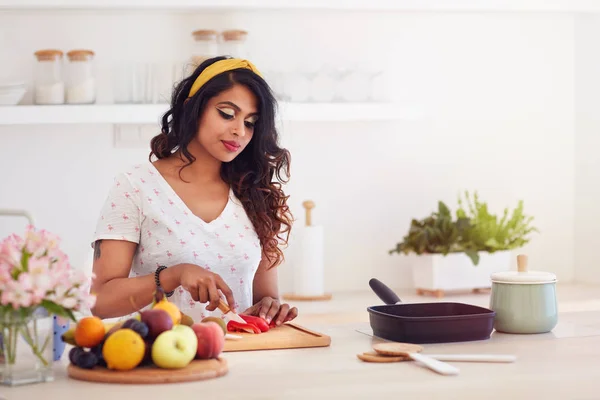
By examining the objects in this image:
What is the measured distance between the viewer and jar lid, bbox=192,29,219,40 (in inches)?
136

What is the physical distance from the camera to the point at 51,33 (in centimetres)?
350

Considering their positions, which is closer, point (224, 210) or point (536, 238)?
point (224, 210)

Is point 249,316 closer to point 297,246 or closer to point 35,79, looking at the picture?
point 297,246

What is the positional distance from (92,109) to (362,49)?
3.75ft

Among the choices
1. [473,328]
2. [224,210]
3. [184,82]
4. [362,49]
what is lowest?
[473,328]

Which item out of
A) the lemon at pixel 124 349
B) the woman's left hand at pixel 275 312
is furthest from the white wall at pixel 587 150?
the lemon at pixel 124 349

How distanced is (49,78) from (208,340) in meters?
2.17

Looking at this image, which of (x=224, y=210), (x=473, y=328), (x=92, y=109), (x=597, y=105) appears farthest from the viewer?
(x=597, y=105)

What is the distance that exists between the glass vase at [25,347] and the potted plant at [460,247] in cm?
227

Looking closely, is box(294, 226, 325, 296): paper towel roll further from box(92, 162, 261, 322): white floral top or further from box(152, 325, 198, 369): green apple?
box(152, 325, 198, 369): green apple

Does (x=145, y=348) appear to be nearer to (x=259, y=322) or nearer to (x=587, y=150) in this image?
(x=259, y=322)

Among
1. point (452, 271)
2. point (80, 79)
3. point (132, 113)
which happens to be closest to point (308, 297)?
point (452, 271)

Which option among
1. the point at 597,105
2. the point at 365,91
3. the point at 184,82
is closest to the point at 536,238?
the point at 597,105

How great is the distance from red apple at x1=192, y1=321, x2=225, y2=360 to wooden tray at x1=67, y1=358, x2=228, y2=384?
25 millimetres
